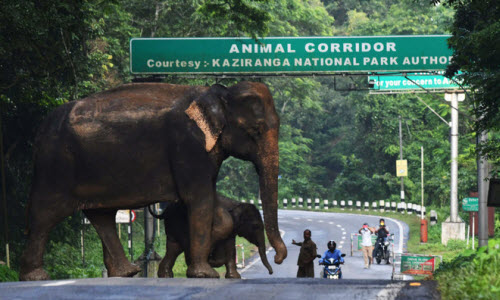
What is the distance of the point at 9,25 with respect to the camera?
1664 centimetres

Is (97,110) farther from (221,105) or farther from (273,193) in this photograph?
(273,193)

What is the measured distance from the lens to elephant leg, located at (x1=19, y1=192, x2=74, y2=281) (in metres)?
14.2

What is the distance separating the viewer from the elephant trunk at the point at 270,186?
47.0ft

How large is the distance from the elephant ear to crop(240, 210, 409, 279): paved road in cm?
1577

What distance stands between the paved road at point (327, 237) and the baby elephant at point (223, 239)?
1204cm

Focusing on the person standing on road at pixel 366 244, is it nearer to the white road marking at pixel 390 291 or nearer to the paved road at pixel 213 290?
the paved road at pixel 213 290

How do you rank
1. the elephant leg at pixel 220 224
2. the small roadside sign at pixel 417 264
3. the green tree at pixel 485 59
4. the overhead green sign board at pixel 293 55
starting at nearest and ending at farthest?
the elephant leg at pixel 220 224 < the green tree at pixel 485 59 < the small roadside sign at pixel 417 264 < the overhead green sign board at pixel 293 55

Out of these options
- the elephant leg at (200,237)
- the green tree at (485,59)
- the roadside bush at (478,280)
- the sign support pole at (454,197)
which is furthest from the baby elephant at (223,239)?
the sign support pole at (454,197)

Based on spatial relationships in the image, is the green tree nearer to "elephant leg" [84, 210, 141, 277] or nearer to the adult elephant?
the adult elephant

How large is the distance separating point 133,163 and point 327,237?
103ft

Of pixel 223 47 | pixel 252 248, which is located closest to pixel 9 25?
pixel 223 47

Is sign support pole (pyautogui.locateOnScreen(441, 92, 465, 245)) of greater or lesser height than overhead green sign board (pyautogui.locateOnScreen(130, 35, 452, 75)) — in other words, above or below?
below

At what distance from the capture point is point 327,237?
44875 millimetres

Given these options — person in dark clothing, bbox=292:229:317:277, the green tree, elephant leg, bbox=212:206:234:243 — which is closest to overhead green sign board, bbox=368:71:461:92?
the green tree
